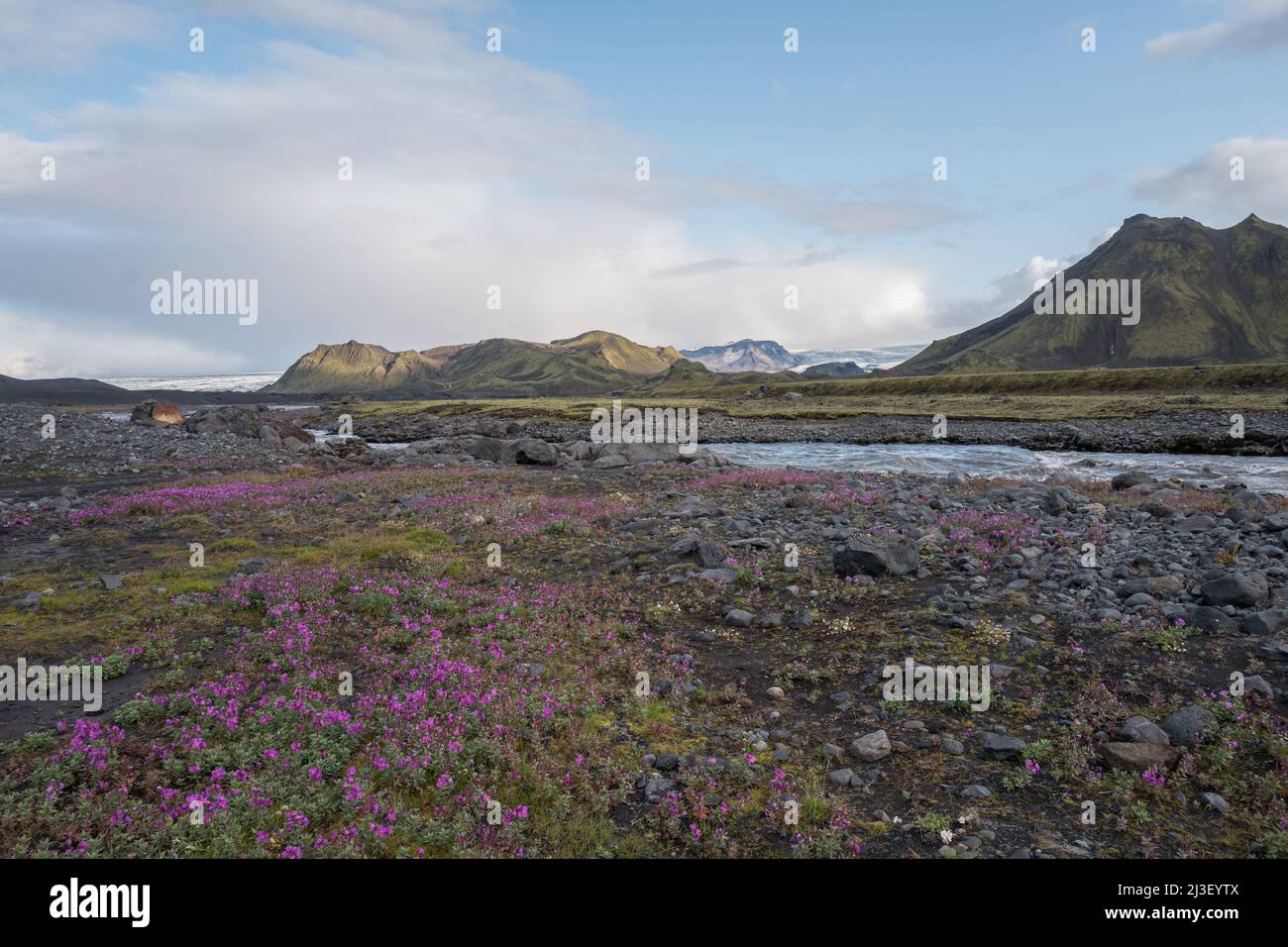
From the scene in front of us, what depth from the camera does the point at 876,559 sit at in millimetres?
13703

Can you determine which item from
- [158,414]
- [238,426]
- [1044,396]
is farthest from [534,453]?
[1044,396]

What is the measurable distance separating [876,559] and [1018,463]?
39151 millimetres

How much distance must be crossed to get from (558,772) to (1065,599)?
10.2 meters

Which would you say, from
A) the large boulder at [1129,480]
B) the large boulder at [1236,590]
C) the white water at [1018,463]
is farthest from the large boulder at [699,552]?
the white water at [1018,463]

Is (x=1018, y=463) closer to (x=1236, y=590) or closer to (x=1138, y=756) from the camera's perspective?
(x=1236, y=590)

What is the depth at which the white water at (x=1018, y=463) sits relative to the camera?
118ft

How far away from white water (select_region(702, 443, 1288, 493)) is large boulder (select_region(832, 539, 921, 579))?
73.9ft

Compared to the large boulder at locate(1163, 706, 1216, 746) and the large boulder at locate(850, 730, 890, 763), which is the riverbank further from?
the large boulder at locate(850, 730, 890, 763)

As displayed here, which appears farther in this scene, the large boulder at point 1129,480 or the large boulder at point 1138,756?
the large boulder at point 1129,480

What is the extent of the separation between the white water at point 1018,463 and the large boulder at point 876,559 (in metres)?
22.5

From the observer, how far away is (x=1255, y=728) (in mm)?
→ 7082

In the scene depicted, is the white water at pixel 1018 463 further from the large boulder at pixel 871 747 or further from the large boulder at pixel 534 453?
the large boulder at pixel 871 747
